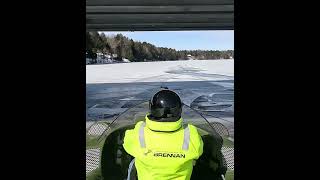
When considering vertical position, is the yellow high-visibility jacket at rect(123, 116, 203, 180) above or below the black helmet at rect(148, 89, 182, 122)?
below

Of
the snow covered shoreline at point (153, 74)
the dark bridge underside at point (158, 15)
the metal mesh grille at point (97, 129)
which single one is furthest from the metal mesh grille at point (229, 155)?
the snow covered shoreline at point (153, 74)

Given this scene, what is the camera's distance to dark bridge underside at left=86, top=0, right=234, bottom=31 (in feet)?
20.3

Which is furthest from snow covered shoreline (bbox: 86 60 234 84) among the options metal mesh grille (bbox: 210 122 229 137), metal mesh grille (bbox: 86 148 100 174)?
metal mesh grille (bbox: 210 122 229 137)

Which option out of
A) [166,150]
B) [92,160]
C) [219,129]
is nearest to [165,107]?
[166,150]

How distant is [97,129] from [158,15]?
4.01 metres

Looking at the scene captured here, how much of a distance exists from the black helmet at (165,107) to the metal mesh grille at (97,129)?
0.84 metres

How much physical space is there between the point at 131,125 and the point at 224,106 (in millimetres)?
7120

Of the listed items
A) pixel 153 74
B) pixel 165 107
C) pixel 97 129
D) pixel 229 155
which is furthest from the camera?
pixel 153 74

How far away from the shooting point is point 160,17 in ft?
24.3

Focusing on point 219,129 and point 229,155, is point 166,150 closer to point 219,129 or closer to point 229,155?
point 219,129

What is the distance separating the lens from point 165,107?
296 centimetres

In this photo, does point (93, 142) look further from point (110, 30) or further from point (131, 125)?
point (110, 30)

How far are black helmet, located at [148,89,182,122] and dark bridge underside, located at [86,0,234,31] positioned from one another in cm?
338

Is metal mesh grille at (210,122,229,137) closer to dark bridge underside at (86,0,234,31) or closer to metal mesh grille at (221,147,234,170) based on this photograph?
metal mesh grille at (221,147,234,170)
